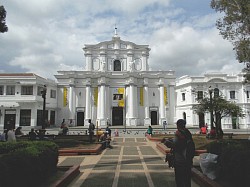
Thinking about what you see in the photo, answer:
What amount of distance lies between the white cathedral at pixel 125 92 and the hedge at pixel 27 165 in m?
33.2

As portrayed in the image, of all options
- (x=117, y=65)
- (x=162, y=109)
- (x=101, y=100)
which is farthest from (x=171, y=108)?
(x=117, y=65)

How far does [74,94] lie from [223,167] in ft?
129

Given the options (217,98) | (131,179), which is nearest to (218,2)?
(217,98)

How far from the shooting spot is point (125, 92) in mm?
44438

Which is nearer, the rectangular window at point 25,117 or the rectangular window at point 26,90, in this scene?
the rectangular window at point 25,117

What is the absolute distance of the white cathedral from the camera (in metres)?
40.7

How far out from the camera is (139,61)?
4838 cm

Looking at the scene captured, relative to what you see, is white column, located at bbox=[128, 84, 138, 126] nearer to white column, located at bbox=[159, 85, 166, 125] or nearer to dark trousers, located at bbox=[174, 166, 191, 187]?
white column, located at bbox=[159, 85, 166, 125]

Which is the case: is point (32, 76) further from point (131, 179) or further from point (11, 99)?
point (131, 179)

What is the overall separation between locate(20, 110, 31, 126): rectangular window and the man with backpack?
3621 cm

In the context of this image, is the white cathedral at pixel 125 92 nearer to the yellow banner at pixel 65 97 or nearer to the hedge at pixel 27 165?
the yellow banner at pixel 65 97

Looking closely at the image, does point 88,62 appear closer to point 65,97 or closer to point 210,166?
point 65,97

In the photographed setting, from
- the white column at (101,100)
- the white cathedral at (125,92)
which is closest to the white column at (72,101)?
the white cathedral at (125,92)

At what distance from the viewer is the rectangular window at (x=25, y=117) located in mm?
37406
